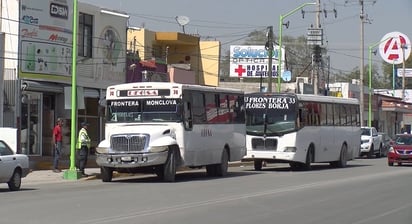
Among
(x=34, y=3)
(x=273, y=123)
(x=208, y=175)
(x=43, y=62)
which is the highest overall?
(x=34, y=3)

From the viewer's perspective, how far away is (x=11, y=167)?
20234mm

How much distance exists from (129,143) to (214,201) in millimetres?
6366

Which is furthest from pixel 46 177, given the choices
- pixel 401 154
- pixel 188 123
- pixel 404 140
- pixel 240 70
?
pixel 240 70

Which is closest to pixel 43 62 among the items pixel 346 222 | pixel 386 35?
pixel 346 222

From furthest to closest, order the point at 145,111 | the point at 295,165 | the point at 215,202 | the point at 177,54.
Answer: the point at 177,54, the point at 295,165, the point at 145,111, the point at 215,202

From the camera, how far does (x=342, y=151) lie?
3538 centimetres

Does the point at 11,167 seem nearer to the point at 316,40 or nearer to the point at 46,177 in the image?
the point at 46,177

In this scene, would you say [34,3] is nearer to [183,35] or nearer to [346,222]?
[183,35]

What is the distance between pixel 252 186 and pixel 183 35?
2663 centimetres

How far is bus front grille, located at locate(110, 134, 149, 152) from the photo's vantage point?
75.4 feet

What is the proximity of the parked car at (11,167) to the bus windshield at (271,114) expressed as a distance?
11903mm

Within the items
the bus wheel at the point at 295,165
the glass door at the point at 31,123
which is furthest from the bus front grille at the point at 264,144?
the glass door at the point at 31,123

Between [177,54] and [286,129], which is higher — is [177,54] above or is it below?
above

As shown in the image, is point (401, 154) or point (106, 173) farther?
point (401, 154)
